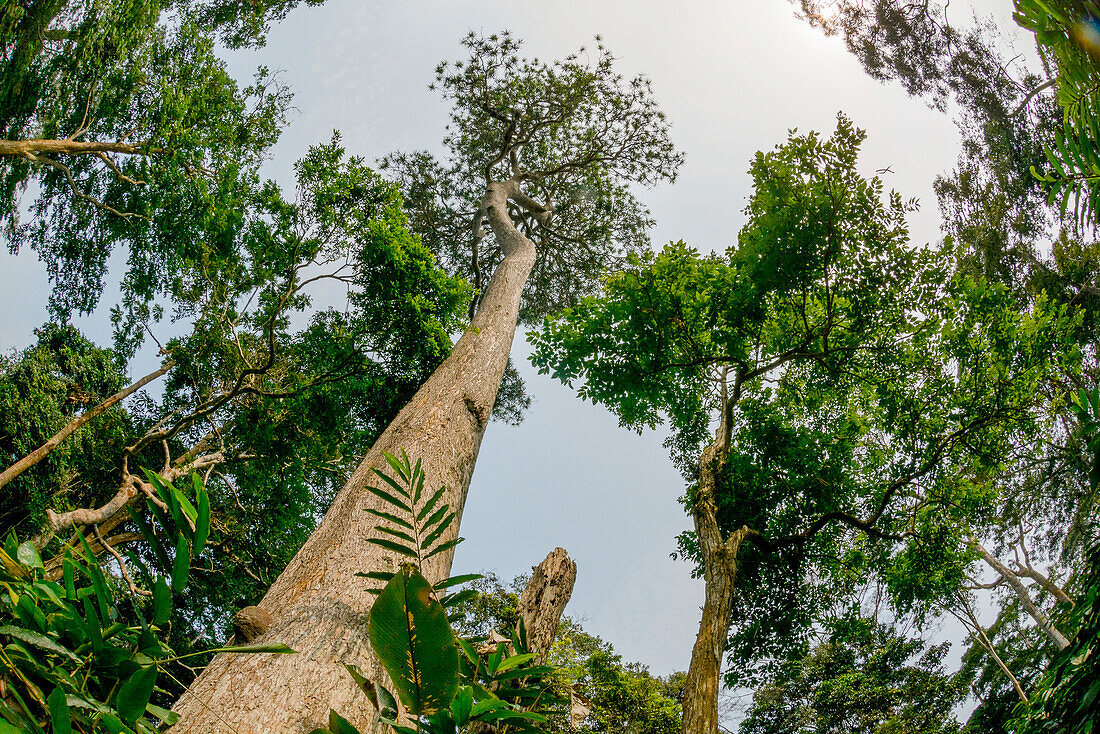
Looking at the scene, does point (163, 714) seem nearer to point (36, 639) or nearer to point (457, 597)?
point (36, 639)

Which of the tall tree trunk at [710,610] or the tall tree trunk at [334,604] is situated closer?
the tall tree trunk at [334,604]

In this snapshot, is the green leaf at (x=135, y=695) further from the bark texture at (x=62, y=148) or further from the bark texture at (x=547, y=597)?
the bark texture at (x=62, y=148)

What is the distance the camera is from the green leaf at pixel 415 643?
64 cm

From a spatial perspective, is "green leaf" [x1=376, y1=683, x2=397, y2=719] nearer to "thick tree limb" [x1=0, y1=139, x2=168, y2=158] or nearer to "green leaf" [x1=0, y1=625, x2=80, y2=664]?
"green leaf" [x1=0, y1=625, x2=80, y2=664]

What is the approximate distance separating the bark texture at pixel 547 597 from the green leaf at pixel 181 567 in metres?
2.85

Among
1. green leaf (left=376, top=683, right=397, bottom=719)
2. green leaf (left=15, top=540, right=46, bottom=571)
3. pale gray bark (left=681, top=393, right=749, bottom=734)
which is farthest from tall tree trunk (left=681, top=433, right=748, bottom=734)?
green leaf (left=15, top=540, right=46, bottom=571)

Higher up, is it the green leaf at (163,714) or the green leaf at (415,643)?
the green leaf at (415,643)

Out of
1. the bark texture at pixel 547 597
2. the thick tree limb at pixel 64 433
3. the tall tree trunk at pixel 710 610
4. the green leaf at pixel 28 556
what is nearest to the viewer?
the green leaf at pixel 28 556

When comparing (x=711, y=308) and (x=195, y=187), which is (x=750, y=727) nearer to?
(x=711, y=308)

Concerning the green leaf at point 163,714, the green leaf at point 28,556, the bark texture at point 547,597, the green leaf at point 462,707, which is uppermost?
the bark texture at point 547,597

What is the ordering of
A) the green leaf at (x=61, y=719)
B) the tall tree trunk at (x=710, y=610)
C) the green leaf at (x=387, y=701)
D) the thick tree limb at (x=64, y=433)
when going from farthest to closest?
the thick tree limb at (x=64, y=433), the tall tree trunk at (x=710, y=610), the green leaf at (x=387, y=701), the green leaf at (x=61, y=719)

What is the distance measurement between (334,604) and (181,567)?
159cm

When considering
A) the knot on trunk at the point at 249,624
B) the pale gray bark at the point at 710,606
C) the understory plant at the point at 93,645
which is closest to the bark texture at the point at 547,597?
the pale gray bark at the point at 710,606

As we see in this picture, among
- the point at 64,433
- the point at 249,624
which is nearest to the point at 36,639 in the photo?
the point at 249,624
